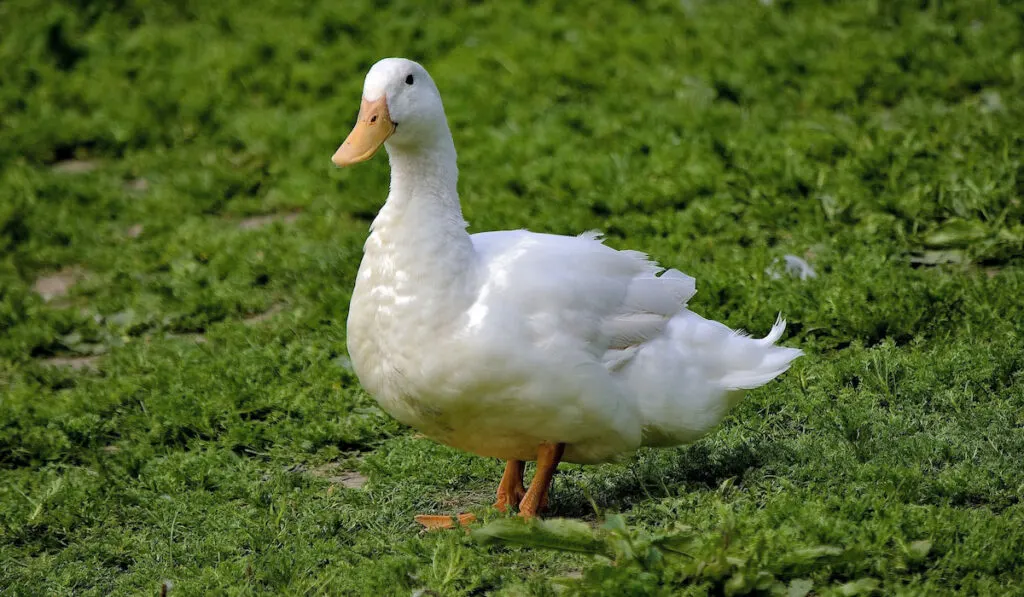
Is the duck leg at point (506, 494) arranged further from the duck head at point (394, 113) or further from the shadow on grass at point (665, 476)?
the duck head at point (394, 113)

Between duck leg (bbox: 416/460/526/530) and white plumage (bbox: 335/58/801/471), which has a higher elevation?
white plumage (bbox: 335/58/801/471)

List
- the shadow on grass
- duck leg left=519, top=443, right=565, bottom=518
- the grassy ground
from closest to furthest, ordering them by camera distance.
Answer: the grassy ground, duck leg left=519, top=443, right=565, bottom=518, the shadow on grass

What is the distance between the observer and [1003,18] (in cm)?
865

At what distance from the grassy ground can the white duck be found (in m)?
0.32

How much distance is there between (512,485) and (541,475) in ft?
0.96

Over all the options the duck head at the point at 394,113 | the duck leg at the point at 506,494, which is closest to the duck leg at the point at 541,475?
the duck leg at the point at 506,494

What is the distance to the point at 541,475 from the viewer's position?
4449mm

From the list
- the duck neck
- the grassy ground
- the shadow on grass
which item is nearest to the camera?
the grassy ground

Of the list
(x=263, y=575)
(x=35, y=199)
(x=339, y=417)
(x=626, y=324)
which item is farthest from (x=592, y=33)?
(x=263, y=575)

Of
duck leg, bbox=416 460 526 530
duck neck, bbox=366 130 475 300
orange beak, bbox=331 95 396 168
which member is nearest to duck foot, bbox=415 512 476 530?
duck leg, bbox=416 460 526 530

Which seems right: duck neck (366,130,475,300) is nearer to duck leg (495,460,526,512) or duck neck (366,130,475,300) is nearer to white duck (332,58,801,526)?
white duck (332,58,801,526)

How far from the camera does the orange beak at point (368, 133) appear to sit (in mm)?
4320

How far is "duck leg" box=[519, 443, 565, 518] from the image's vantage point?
445cm

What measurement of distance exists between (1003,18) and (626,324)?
17.8 ft
